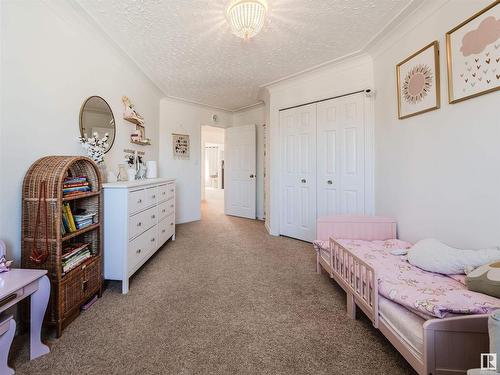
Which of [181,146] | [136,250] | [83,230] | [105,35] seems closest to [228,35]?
[105,35]

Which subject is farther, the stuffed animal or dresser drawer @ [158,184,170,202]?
dresser drawer @ [158,184,170,202]

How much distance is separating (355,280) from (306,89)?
8.90 feet

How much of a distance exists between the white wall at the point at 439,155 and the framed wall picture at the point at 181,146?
3.41 m

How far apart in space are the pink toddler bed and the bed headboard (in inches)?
11.2

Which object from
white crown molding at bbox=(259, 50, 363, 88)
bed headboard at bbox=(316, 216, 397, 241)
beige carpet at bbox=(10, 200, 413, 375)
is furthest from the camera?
white crown molding at bbox=(259, 50, 363, 88)

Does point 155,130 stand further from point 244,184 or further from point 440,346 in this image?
point 440,346

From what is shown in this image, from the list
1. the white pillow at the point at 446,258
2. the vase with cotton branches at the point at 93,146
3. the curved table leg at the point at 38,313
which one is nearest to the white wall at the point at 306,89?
the white pillow at the point at 446,258

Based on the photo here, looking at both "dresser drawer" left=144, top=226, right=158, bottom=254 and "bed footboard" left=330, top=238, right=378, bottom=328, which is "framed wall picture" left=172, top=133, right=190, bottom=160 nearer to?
"dresser drawer" left=144, top=226, right=158, bottom=254

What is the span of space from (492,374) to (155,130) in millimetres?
4334

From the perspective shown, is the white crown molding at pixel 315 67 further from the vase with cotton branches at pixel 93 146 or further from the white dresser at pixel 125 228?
the vase with cotton branches at pixel 93 146

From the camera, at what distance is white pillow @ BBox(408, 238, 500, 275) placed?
4.36ft

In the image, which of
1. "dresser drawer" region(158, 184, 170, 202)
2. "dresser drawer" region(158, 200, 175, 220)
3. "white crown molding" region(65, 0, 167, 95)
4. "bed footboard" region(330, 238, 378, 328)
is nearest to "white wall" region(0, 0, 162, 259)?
"white crown molding" region(65, 0, 167, 95)

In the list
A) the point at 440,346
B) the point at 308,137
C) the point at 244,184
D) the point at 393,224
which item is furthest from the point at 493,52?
the point at 244,184

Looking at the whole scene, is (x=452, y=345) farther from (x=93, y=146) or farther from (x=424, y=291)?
(x=93, y=146)
